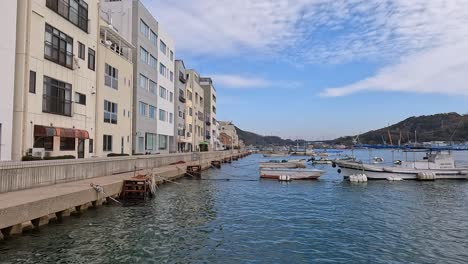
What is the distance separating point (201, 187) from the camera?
36.6 metres

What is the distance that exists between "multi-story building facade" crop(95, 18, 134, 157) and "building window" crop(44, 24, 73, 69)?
5.76 metres

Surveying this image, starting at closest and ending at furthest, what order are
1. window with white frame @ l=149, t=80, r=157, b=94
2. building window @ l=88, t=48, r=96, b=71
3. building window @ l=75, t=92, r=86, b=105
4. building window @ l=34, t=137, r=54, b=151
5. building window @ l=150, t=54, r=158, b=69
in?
building window @ l=34, t=137, r=54, b=151 → building window @ l=75, t=92, r=86, b=105 → building window @ l=88, t=48, r=96, b=71 → window with white frame @ l=149, t=80, r=157, b=94 → building window @ l=150, t=54, r=158, b=69

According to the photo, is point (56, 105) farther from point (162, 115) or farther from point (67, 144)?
point (162, 115)

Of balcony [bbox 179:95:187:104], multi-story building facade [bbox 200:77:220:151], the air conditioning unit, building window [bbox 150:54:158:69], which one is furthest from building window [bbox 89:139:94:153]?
multi-story building facade [bbox 200:77:220:151]

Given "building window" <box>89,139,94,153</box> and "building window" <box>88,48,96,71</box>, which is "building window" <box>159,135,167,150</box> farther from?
"building window" <box>88,48,96,71</box>

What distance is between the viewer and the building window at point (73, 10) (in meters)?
29.5

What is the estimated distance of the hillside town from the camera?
2525cm

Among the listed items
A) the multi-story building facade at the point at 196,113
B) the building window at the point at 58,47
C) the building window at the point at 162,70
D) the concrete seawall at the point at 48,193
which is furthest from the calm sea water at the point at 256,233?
the multi-story building facade at the point at 196,113

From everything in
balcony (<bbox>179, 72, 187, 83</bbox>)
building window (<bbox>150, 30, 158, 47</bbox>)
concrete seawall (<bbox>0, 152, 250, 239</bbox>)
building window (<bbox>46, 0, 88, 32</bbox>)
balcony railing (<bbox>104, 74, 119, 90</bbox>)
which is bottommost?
concrete seawall (<bbox>0, 152, 250, 239</bbox>)

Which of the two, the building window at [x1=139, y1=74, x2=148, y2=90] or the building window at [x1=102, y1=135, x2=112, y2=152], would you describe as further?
the building window at [x1=139, y1=74, x2=148, y2=90]

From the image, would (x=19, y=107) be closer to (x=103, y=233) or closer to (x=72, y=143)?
(x=72, y=143)

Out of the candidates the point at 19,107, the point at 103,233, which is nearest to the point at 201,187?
the point at 19,107

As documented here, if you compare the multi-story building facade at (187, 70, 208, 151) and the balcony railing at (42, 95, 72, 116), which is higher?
the multi-story building facade at (187, 70, 208, 151)

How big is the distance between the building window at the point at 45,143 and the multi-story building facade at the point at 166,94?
103 feet
